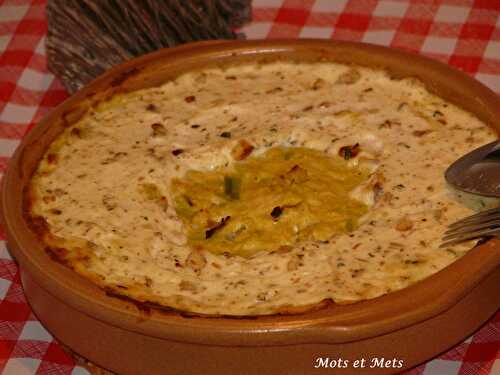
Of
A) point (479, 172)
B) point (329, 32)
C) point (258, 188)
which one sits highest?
point (479, 172)

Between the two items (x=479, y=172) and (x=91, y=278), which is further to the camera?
(x=479, y=172)

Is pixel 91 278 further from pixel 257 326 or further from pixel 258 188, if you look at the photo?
pixel 258 188

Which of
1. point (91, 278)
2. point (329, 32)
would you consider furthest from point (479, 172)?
point (329, 32)

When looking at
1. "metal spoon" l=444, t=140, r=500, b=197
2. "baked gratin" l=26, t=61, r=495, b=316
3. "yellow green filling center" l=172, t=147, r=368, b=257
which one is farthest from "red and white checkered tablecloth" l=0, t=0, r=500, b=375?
"metal spoon" l=444, t=140, r=500, b=197

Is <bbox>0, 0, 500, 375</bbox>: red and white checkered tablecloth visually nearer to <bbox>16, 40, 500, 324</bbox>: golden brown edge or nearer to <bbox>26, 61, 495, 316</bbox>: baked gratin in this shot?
<bbox>16, 40, 500, 324</bbox>: golden brown edge

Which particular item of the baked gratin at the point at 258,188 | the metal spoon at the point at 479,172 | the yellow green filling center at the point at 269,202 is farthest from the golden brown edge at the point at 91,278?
the metal spoon at the point at 479,172

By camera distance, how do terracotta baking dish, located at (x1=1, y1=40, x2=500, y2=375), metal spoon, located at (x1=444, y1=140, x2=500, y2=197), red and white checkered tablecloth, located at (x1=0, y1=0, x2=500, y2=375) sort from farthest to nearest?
red and white checkered tablecloth, located at (x1=0, y1=0, x2=500, y2=375) → metal spoon, located at (x1=444, y1=140, x2=500, y2=197) → terracotta baking dish, located at (x1=1, y1=40, x2=500, y2=375)

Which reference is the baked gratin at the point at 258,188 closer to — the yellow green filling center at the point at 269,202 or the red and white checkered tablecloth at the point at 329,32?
the yellow green filling center at the point at 269,202
